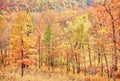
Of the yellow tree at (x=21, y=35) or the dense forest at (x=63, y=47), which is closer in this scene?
the dense forest at (x=63, y=47)

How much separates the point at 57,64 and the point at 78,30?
21545 millimetres

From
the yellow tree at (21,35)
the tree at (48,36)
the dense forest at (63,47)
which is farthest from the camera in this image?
the tree at (48,36)

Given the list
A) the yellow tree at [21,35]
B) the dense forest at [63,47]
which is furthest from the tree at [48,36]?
the yellow tree at [21,35]

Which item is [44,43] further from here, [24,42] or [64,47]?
[24,42]

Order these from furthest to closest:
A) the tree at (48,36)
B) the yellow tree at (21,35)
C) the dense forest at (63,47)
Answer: the tree at (48,36), the yellow tree at (21,35), the dense forest at (63,47)

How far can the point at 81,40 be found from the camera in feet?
218

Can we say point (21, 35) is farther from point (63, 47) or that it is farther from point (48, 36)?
point (48, 36)

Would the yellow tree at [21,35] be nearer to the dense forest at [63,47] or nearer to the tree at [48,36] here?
the dense forest at [63,47]

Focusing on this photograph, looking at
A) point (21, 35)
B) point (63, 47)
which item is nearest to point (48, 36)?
point (63, 47)

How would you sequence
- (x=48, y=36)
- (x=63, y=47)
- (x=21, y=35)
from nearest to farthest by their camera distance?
(x=21, y=35)
(x=63, y=47)
(x=48, y=36)

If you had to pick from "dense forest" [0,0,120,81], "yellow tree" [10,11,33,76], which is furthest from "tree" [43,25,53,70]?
"yellow tree" [10,11,33,76]

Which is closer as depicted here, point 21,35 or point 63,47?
point 21,35

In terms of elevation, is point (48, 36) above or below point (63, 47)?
above

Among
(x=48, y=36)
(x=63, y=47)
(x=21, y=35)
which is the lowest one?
(x=63, y=47)
